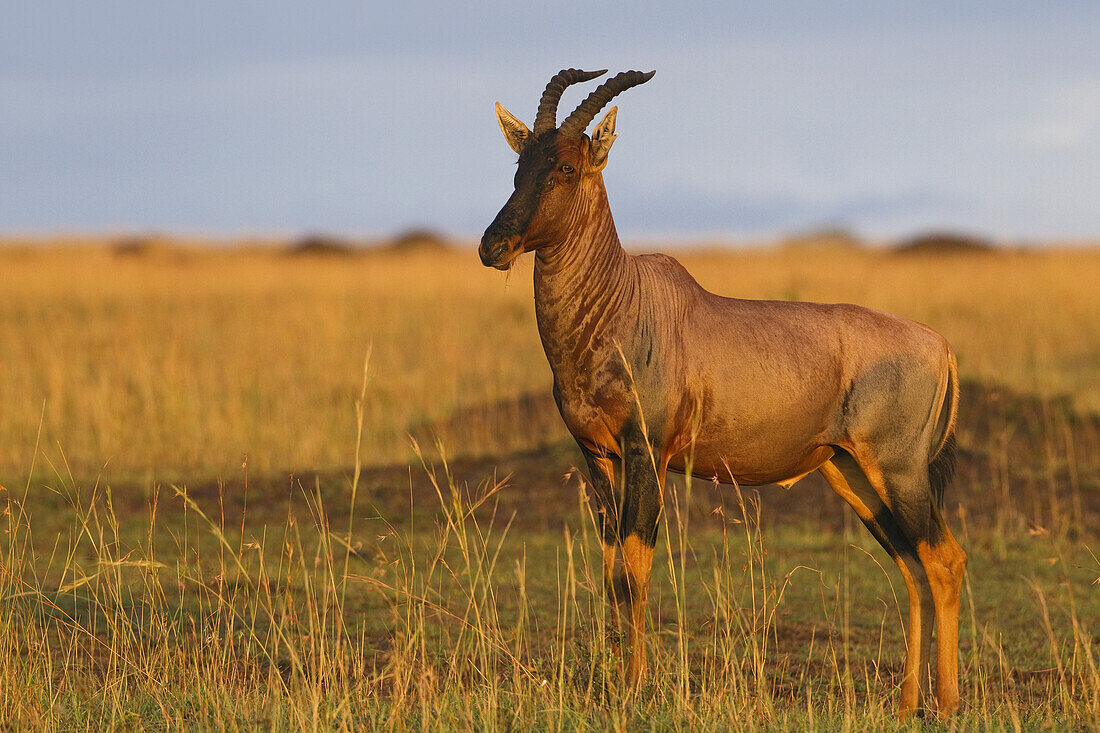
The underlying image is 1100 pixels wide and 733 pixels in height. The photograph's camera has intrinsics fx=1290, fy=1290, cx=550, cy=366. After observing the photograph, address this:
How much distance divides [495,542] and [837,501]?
3.43 metres

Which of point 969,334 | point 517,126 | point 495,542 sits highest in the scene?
point 517,126

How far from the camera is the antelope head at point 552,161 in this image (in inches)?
216

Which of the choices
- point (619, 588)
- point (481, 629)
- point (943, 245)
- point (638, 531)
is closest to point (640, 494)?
point (638, 531)

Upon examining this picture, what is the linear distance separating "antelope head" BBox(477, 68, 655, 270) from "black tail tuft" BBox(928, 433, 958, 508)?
223cm

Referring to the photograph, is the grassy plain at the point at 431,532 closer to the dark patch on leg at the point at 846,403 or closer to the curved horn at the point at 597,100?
the dark patch on leg at the point at 846,403

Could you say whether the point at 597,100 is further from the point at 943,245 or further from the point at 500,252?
the point at 943,245

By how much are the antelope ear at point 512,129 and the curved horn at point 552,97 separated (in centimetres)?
12

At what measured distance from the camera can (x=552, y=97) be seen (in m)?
5.76

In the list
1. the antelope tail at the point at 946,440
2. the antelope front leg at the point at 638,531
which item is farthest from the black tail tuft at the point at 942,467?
the antelope front leg at the point at 638,531

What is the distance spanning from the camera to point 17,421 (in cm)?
1456

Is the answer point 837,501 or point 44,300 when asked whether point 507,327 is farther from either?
point 837,501

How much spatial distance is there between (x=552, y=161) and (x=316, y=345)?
45.9ft

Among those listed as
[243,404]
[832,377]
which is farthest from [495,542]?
[243,404]

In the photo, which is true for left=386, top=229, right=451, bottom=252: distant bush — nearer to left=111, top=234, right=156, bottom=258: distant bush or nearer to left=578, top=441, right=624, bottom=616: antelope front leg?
left=111, top=234, right=156, bottom=258: distant bush
